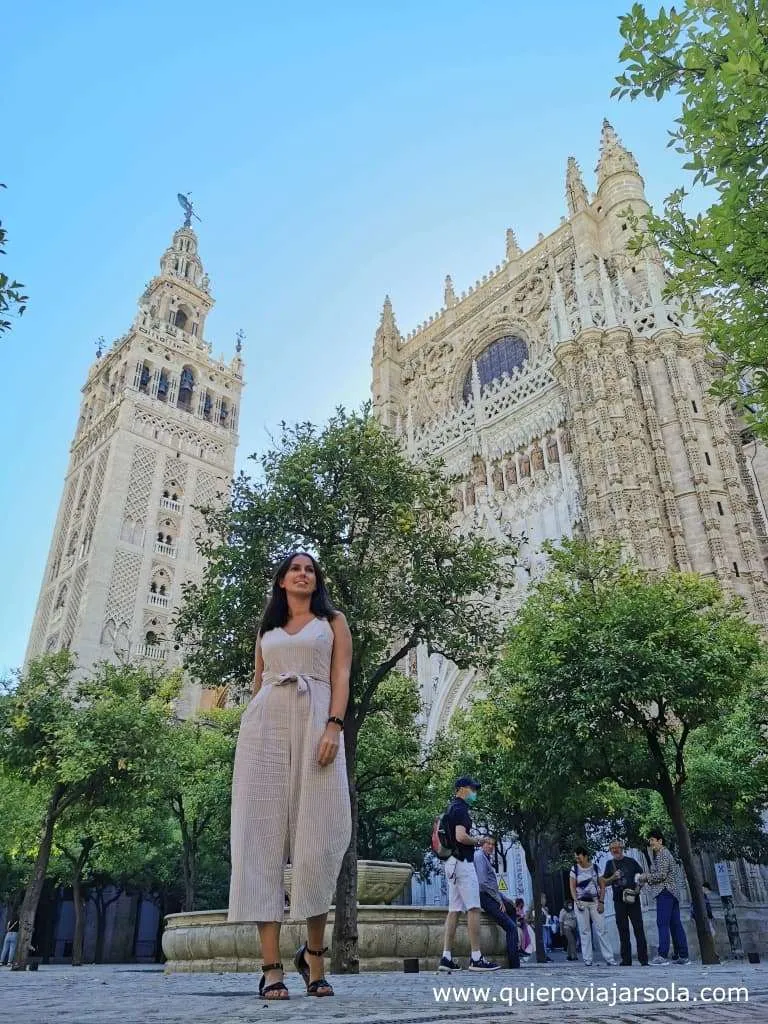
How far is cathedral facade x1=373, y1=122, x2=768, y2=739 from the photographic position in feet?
72.6

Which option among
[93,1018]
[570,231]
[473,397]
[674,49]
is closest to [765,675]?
[674,49]

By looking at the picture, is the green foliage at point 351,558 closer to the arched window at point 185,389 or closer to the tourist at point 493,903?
the tourist at point 493,903

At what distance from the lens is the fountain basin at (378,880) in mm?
9602

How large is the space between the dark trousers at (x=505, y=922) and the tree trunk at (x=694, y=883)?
3.25m

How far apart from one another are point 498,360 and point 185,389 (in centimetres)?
2039

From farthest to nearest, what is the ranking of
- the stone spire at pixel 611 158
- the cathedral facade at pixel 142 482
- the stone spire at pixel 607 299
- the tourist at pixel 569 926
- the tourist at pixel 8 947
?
1. the cathedral facade at pixel 142 482
2. the stone spire at pixel 611 158
3. the stone spire at pixel 607 299
4. the tourist at pixel 8 947
5. the tourist at pixel 569 926

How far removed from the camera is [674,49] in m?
6.45

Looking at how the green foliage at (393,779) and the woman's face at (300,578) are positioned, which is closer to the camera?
the woman's face at (300,578)

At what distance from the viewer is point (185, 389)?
44.8m

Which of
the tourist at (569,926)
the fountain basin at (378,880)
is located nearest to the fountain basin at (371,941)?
the fountain basin at (378,880)

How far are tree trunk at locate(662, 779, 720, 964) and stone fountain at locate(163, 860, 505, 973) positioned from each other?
3.21 meters

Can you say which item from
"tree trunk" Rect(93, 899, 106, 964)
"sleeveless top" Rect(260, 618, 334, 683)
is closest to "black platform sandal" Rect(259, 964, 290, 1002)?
"sleeveless top" Rect(260, 618, 334, 683)

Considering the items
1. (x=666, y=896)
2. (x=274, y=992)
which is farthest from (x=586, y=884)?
(x=274, y=992)

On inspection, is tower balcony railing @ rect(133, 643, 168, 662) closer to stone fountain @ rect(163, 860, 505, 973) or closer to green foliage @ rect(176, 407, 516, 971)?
green foliage @ rect(176, 407, 516, 971)
